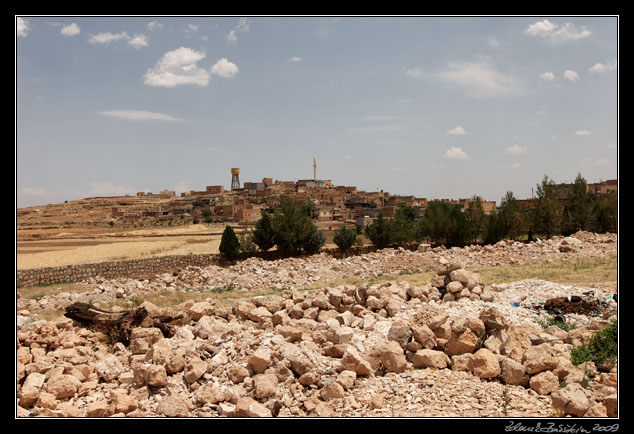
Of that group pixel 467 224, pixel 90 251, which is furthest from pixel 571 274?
pixel 90 251

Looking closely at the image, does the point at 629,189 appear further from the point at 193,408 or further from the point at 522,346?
the point at 193,408

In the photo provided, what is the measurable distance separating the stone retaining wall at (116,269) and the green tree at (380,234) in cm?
772

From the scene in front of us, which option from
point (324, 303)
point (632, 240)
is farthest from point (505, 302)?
point (632, 240)

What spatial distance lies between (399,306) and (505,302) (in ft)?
8.56

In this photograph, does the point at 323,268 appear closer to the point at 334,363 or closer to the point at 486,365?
the point at 334,363

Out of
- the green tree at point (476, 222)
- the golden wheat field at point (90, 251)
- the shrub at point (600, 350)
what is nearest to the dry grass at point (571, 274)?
the shrub at point (600, 350)

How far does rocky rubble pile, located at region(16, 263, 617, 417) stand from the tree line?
20608mm

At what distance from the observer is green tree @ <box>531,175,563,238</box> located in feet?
104

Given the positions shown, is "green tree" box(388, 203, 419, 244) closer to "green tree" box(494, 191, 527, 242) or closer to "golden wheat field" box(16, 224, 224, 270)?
"green tree" box(494, 191, 527, 242)

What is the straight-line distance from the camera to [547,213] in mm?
32094

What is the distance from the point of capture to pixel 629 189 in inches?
191

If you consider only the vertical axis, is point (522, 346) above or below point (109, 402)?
above

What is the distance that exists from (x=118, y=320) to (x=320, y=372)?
196 inches

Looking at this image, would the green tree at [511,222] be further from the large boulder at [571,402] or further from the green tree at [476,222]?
the large boulder at [571,402]
